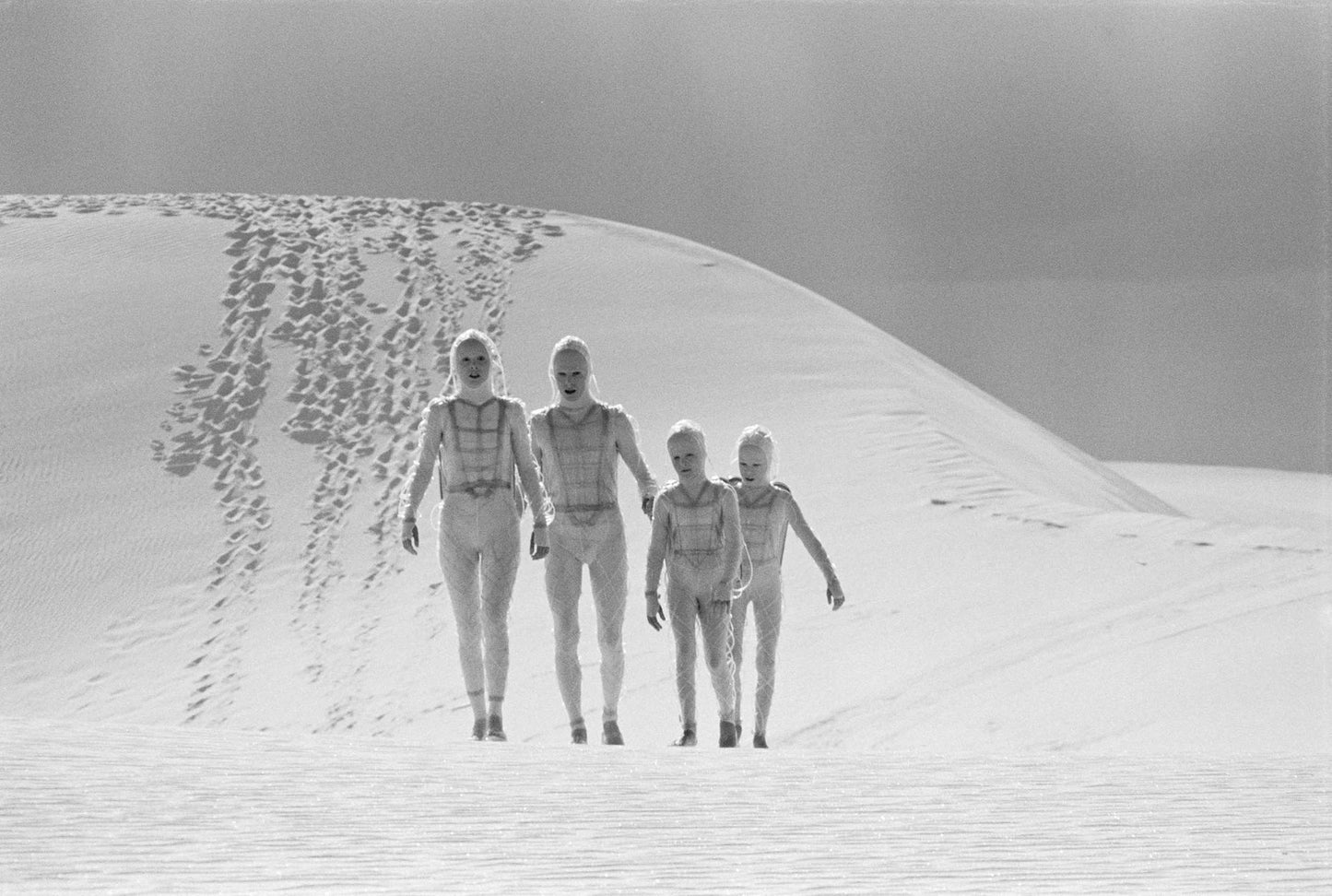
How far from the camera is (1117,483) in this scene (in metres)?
29.3

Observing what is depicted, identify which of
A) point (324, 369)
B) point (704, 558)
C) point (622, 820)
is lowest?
point (622, 820)

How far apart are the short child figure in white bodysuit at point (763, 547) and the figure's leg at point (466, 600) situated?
144 cm

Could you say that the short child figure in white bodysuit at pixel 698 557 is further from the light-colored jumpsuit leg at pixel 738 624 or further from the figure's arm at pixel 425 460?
the figure's arm at pixel 425 460

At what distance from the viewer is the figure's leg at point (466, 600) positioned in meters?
8.25

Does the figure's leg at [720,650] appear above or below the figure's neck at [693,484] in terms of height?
below

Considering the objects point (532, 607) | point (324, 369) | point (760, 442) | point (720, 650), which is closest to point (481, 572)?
point (720, 650)

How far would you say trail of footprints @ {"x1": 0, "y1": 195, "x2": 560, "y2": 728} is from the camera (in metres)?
17.9

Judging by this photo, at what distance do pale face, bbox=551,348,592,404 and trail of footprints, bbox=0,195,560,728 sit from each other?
21.7ft

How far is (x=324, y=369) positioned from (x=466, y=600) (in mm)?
17317

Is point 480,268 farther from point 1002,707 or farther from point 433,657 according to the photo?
point 1002,707

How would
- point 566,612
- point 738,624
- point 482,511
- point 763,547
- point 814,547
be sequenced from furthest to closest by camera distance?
point 814,547, point 738,624, point 763,547, point 566,612, point 482,511

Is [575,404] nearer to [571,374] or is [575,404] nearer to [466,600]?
[571,374]

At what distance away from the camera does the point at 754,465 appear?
930 centimetres

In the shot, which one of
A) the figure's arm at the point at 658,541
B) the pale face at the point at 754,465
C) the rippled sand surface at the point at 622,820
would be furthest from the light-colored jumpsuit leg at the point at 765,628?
the rippled sand surface at the point at 622,820
